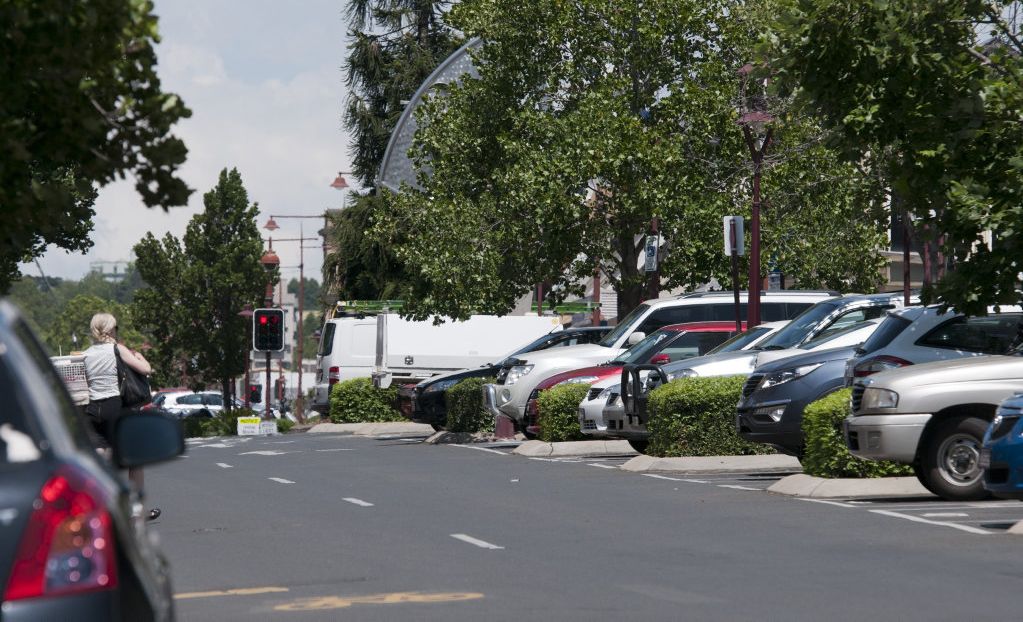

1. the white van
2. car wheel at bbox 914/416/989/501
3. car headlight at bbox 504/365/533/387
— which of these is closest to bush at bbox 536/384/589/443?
car headlight at bbox 504/365/533/387

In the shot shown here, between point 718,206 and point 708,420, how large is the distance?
14.9m

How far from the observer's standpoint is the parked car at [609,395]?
22516 mm

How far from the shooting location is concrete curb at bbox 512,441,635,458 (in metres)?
24.8

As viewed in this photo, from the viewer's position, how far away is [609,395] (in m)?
23.0

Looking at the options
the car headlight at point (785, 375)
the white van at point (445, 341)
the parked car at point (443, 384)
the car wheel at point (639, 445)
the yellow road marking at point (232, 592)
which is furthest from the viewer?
the white van at point (445, 341)

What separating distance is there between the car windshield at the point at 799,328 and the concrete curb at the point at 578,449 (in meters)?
3.97

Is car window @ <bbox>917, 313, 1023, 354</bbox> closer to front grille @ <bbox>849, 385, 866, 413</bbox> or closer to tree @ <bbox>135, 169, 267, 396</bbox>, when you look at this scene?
front grille @ <bbox>849, 385, 866, 413</bbox>

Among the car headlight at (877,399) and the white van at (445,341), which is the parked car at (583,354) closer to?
the white van at (445,341)

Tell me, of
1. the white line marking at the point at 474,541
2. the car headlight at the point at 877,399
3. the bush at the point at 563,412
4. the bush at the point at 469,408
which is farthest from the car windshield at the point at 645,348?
the white line marking at the point at 474,541

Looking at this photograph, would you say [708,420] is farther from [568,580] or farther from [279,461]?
[568,580]

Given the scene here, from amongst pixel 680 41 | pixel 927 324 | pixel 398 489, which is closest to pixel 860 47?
pixel 927 324

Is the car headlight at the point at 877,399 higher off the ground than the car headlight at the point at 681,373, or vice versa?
the car headlight at the point at 681,373

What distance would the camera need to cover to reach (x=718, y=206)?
35.2 meters

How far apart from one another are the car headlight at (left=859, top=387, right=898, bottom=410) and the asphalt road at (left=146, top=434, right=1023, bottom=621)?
0.84 meters
